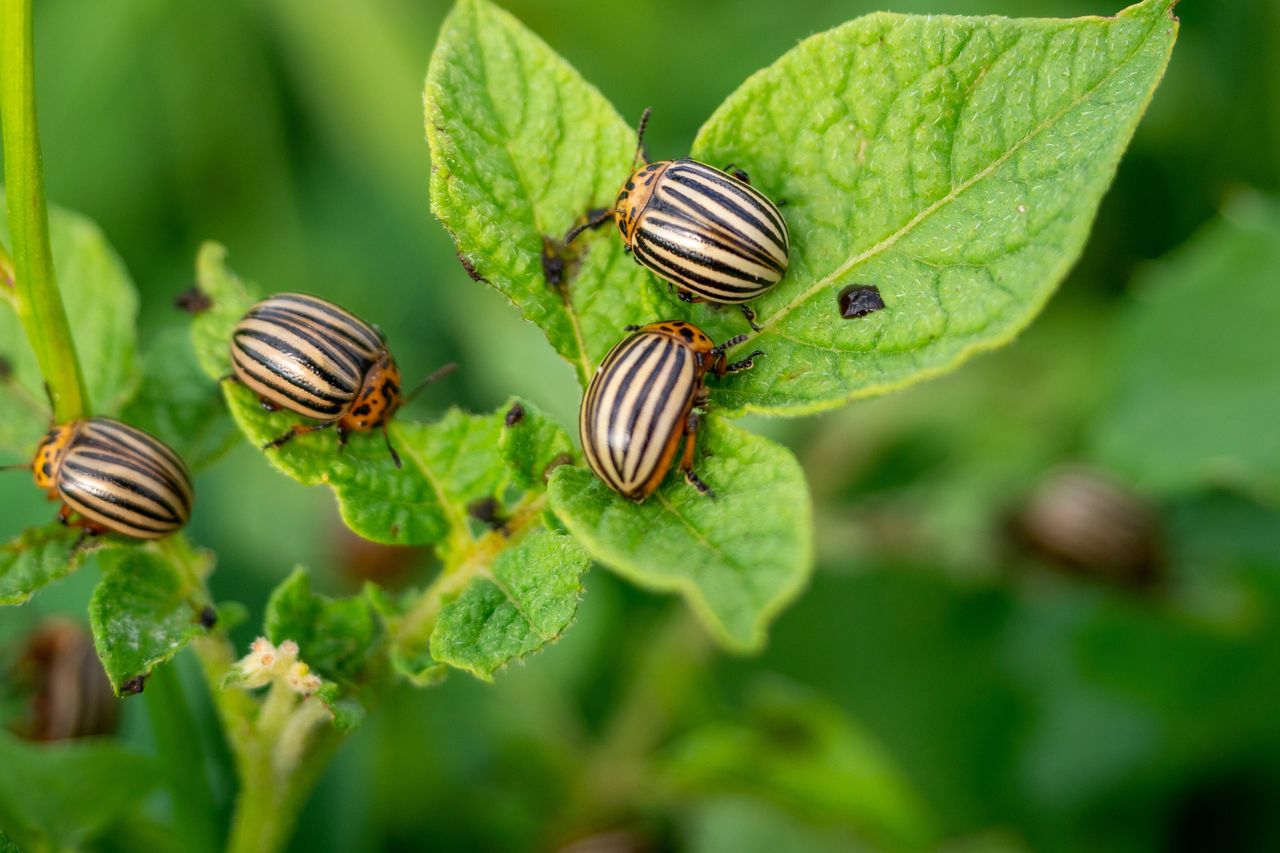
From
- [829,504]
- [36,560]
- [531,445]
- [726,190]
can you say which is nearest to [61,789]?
[36,560]

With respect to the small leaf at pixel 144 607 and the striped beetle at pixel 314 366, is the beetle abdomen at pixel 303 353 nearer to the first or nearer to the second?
the striped beetle at pixel 314 366

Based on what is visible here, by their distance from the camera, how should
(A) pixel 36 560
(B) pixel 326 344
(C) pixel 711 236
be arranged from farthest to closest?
(B) pixel 326 344 → (C) pixel 711 236 → (A) pixel 36 560

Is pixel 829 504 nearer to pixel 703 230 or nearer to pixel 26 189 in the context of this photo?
pixel 703 230

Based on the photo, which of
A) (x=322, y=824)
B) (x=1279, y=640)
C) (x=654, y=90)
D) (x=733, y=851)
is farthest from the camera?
(x=654, y=90)

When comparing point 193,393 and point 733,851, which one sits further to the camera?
point 733,851

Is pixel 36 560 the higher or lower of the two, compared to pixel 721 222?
lower

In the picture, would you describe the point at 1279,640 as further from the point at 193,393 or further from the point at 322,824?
the point at 193,393

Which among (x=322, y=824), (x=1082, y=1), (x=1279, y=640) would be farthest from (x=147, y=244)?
(x=1279, y=640)
